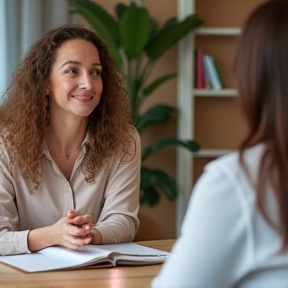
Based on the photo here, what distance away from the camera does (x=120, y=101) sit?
252cm

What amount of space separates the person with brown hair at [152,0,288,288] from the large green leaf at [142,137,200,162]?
9.73 feet

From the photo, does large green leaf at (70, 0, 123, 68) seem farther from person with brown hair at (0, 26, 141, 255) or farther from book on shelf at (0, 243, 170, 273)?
book on shelf at (0, 243, 170, 273)

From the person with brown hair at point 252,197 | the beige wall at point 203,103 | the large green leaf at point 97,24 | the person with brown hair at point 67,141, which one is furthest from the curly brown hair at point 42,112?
the beige wall at point 203,103

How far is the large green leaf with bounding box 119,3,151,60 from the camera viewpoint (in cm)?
394

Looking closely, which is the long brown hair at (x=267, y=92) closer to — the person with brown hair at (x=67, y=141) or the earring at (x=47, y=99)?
the person with brown hair at (x=67, y=141)

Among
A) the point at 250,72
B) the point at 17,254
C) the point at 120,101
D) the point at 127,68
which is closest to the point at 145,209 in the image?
the point at 127,68

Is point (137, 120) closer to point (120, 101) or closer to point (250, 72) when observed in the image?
point (120, 101)

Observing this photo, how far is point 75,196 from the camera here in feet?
7.68

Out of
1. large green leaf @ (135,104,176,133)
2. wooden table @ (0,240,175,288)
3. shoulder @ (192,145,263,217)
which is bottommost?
wooden table @ (0,240,175,288)

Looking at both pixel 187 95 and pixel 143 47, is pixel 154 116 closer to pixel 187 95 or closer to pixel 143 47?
pixel 187 95

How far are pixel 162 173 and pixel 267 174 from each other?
3058 millimetres

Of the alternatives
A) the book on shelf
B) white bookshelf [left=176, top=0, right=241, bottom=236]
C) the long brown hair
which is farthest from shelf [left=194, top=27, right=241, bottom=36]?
the long brown hair

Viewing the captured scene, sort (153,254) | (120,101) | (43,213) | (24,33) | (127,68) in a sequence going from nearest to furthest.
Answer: (153,254) → (43,213) → (120,101) → (24,33) → (127,68)

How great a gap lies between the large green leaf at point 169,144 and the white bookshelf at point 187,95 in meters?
0.18
